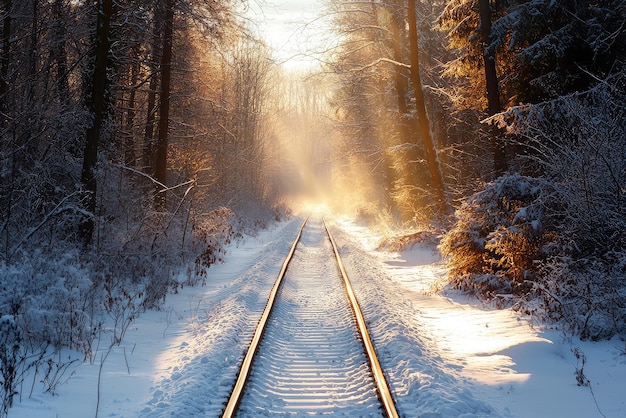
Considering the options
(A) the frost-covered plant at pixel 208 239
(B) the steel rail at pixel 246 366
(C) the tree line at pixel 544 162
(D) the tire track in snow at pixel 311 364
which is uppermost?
(C) the tree line at pixel 544 162

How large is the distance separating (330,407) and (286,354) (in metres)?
1.75

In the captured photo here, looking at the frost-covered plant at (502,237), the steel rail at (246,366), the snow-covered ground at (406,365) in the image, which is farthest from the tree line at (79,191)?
the frost-covered plant at (502,237)

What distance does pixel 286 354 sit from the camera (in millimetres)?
6402

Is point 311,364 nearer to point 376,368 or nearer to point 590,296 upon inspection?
point 376,368

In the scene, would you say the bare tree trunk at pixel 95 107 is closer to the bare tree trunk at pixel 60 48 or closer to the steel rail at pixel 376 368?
the bare tree trunk at pixel 60 48

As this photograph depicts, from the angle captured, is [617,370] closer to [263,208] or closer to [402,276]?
[402,276]

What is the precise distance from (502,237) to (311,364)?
4719 millimetres

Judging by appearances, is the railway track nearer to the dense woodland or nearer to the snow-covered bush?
the dense woodland

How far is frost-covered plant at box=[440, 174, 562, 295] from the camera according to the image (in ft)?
27.5

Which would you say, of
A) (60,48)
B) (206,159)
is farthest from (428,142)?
(60,48)

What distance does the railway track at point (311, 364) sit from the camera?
15.6 ft

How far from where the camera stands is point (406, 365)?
5766 millimetres

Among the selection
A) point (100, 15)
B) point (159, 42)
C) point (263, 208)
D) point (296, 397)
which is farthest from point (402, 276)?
point (263, 208)

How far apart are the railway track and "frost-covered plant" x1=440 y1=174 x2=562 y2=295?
274cm
